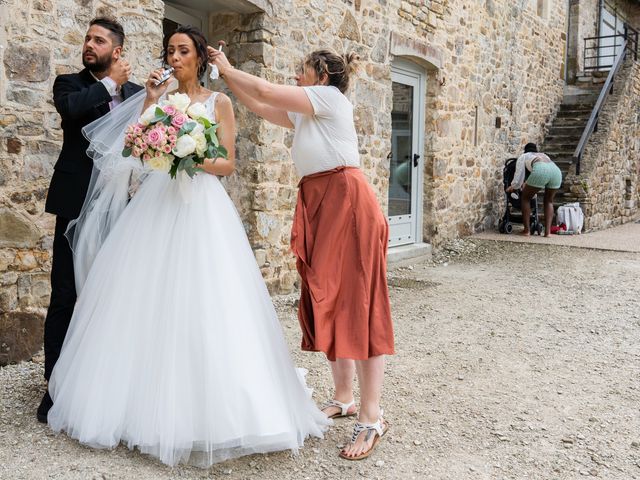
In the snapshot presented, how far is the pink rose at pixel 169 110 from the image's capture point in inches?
102

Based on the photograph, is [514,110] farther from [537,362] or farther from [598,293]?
[537,362]

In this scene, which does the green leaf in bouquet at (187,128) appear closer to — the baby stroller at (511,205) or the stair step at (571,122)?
the baby stroller at (511,205)

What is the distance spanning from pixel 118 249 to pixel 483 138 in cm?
827

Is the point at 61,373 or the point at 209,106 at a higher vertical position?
the point at 209,106

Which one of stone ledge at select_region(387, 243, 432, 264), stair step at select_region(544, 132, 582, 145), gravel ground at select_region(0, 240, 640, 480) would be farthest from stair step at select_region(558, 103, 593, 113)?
gravel ground at select_region(0, 240, 640, 480)

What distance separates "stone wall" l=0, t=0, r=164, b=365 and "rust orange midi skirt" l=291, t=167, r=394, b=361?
1845 mm

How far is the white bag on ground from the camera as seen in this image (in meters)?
10.6

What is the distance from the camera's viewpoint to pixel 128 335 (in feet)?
8.53

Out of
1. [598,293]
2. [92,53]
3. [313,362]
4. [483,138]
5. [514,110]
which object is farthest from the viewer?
[514,110]

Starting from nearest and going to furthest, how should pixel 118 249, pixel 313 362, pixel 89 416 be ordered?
pixel 89 416 → pixel 118 249 → pixel 313 362

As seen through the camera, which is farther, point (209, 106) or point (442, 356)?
point (442, 356)

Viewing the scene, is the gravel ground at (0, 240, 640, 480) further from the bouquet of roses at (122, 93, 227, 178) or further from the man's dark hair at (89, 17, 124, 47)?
the man's dark hair at (89, 17, 124, 47)

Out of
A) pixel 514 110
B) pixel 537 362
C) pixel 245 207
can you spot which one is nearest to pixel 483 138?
pixel 514 110

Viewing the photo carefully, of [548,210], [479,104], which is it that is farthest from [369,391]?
[548,210]
